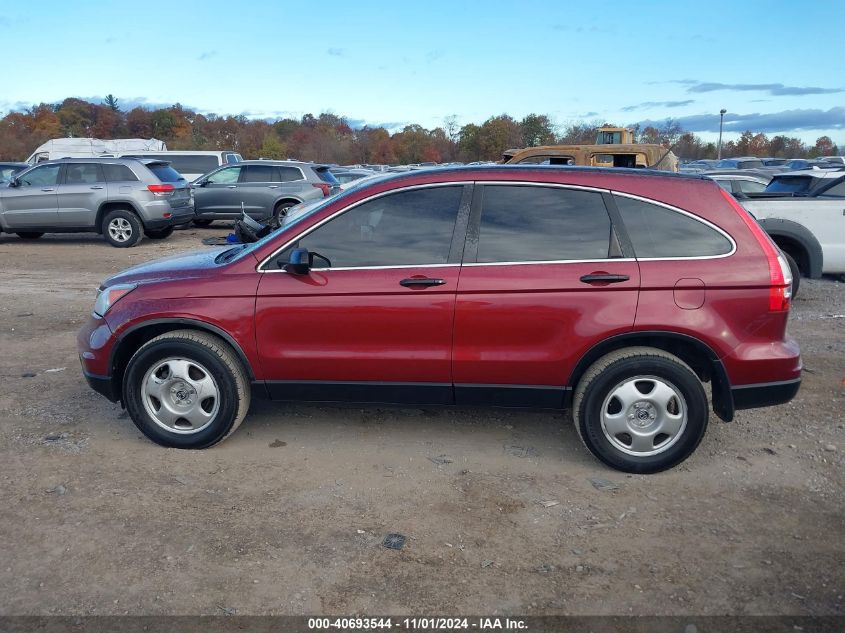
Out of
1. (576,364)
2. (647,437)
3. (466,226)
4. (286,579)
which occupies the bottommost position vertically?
(286,579)

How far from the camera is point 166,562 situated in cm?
333

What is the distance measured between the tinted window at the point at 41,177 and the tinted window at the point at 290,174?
4.80m

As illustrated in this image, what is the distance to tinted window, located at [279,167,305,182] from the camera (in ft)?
56.2

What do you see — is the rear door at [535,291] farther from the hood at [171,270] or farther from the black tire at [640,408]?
the hood at [171,270]

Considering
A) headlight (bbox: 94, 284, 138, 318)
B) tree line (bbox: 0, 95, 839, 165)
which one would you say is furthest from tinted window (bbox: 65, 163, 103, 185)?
tree line (bbox: 0, 95, 839, 165)

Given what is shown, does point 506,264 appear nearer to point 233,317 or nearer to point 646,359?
point 646,359

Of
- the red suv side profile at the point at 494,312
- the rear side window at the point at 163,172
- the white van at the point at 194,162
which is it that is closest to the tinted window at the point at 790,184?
the red suv side profile at the point at 494,312

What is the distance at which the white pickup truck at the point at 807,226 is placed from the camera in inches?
345

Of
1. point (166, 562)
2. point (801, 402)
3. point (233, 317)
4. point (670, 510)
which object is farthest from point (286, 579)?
point (801, 402)

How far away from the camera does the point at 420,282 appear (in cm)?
421

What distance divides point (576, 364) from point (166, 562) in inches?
93.7

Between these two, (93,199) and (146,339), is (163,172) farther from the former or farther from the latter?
(146,339)

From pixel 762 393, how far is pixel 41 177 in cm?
1459

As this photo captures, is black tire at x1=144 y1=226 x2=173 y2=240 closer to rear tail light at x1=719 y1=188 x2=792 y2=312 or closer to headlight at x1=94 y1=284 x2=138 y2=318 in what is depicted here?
headlight at x1=94 y1=284 x2=138 y2=318
